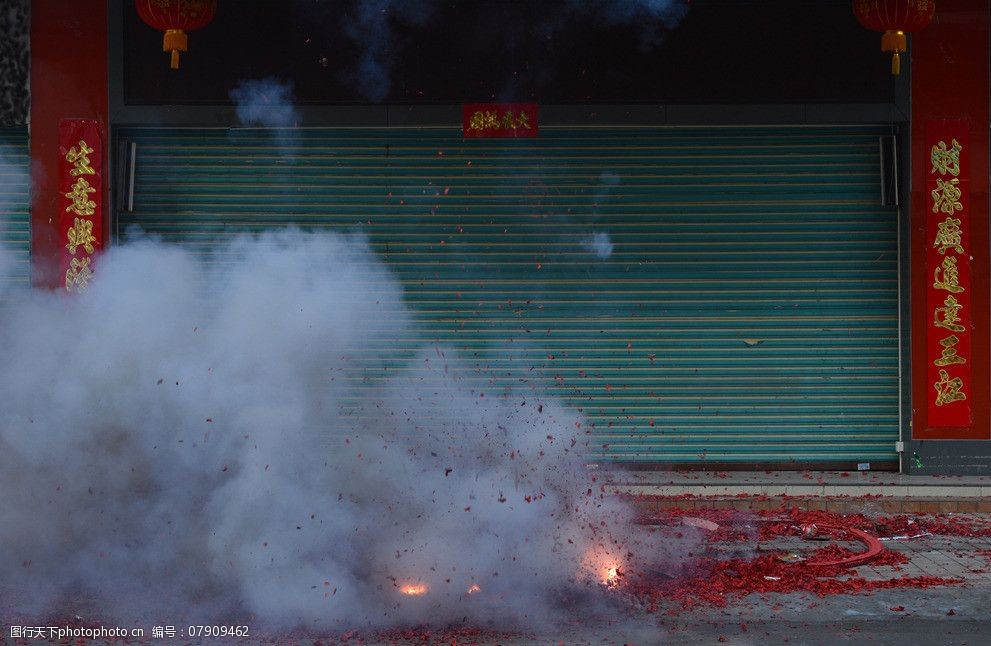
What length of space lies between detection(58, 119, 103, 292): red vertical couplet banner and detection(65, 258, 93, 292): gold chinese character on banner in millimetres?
179

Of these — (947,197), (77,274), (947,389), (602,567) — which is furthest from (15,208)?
(947,389)

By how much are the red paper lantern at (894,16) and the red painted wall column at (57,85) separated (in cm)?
656

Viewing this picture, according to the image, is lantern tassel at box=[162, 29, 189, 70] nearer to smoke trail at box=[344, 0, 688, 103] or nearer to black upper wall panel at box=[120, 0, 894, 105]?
black upper wall panel at box=[120, 0, 894, 105]

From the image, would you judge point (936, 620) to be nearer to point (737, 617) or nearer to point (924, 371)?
point (737, 617)

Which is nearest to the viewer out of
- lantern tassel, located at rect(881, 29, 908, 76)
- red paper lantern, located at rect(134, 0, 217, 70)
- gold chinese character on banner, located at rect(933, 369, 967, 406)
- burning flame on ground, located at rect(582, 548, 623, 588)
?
burning flame on ground, located at rect(582, 548, 623, 588)

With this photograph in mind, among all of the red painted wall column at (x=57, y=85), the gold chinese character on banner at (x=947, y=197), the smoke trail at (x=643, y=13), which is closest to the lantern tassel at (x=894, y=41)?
the gold chinese character on banner at (x=947, y=197)

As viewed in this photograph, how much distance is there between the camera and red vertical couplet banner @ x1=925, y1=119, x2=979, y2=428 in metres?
9.12

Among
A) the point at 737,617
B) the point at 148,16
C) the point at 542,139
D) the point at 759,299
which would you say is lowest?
the point at 737,617

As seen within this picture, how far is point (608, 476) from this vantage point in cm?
905

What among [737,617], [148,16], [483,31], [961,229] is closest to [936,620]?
[737,617]

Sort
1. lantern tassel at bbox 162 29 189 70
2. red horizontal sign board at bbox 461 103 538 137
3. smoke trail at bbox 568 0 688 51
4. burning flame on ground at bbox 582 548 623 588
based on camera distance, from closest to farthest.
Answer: burning flame on ground at bbox 582 548 623 588 → lantern tassel at bbox 162 29 189 70 → smoke trail at bbox 568 0 688 51 → red horizontal sign board at bbox 461 103 538 137

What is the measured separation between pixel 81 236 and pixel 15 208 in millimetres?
738

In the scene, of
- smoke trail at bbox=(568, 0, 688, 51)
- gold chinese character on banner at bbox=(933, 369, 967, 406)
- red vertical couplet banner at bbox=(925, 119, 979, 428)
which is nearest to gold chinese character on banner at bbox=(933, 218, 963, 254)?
red vertical couplet banner at bbox=(925, 119, 979, 428)

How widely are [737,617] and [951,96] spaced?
5922 millimetres
